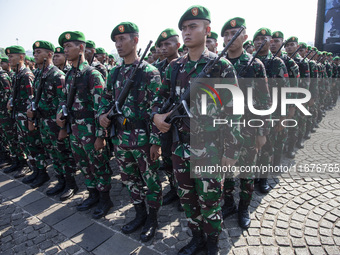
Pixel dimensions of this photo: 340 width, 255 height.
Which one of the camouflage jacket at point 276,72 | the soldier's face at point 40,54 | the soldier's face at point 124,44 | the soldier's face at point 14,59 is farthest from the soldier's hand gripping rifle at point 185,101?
the soldier's face at point 14,59

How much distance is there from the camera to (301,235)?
2.97m

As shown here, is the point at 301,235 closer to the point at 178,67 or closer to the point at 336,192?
the point at 336,192

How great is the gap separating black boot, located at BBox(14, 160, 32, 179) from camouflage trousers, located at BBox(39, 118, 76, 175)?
1.57 m

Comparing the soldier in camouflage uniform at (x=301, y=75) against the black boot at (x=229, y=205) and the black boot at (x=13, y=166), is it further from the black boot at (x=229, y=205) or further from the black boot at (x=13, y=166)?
the black boot at (x=13, y=166)

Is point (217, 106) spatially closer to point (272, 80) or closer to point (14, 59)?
point (272, 80)

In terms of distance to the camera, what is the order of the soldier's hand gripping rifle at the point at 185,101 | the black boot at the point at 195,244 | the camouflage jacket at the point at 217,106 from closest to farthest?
the soldier's hand gripping rifle at the point at 185,101 < the camouflage jacket at the point at 217,106 < the black boot at the point at 195,244

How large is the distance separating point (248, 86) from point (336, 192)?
272 centimetres

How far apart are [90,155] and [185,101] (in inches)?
85.8

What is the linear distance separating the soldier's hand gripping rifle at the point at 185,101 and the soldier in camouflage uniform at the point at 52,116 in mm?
2748

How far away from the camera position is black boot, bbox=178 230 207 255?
2734mm

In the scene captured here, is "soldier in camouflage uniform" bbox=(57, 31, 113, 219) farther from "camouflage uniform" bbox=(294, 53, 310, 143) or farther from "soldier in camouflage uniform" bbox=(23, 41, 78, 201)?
"camouflage uniform" bbox=(294, 53, 310, 143)

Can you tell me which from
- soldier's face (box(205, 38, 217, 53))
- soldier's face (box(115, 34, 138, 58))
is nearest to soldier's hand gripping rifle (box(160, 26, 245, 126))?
soldier's face (box(115, 34, 138, 58))

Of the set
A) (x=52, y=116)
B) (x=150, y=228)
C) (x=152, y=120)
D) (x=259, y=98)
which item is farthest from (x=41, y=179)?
(x=259, y=98)

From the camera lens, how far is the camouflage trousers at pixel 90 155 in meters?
3.65
